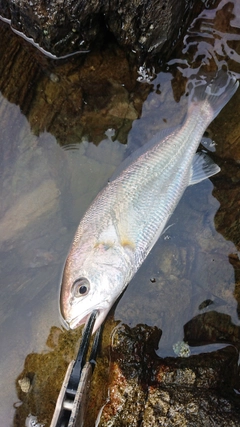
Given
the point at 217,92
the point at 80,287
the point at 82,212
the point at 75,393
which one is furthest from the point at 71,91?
the point at 75,393

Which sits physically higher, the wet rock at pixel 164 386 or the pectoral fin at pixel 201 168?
the pectoral fin at pixel 201 168

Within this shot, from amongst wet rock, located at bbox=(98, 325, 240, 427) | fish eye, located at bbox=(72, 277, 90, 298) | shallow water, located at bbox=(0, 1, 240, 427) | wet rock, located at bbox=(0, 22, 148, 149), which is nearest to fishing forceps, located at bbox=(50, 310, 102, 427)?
fish eye, located at bbox=(72, 277, 90, 298)

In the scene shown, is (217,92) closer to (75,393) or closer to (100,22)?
(100,22)

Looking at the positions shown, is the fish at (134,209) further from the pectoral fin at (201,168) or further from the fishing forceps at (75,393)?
the fishing forceps at (75,393)

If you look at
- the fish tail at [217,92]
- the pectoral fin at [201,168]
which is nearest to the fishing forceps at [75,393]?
the pectoral fin at [201,168]

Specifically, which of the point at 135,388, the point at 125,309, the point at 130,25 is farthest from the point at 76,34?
the point at 135,388

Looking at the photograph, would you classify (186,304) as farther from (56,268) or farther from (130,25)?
(130,25)

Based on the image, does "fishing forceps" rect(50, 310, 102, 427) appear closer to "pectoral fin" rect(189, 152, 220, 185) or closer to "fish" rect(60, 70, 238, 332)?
"fish" rect(60, 70, 238, 332)
